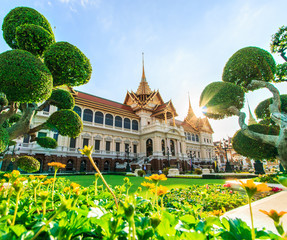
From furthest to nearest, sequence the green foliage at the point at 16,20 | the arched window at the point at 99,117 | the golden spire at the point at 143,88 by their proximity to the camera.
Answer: the golden spire at the point at 143,88 → the arched window at the point at 99,117 → the green foliage at the point at 16,20

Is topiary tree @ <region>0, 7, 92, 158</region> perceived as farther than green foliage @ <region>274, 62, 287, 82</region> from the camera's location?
No

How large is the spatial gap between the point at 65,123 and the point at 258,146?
11.1m

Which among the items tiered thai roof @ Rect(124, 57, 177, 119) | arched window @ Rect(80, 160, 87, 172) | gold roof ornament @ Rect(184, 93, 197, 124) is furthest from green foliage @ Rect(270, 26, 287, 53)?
gold roof ornament @ Rect(184, 93, 197, 124)

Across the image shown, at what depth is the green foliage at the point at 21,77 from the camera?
4695 millimetres

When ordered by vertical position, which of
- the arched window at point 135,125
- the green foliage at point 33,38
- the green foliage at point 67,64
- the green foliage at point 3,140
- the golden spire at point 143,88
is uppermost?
the golden spire at point 143,88

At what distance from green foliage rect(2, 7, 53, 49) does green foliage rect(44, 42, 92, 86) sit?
1700mm

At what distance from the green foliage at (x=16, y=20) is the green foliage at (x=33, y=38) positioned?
0.80 m

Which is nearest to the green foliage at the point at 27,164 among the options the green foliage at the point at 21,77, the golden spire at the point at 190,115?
the green foliage at the point at 21,77

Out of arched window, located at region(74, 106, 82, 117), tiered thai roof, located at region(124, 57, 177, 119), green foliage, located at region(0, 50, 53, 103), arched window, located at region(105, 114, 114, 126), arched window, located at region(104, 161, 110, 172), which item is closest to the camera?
green foliage, located at region(0, 50, 53, 103)

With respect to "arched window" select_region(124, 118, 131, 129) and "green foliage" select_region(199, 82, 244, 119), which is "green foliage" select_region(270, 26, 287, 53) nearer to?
"green foliage" select_region(199, 82, 244, 119)

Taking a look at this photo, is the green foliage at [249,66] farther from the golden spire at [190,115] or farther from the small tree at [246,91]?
the golden spire at [190,115]

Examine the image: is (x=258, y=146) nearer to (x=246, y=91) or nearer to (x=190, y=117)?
(x=246, y=91)

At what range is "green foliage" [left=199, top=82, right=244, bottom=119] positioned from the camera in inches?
388

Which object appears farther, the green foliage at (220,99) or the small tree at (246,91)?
the green foliage at (220,99)
